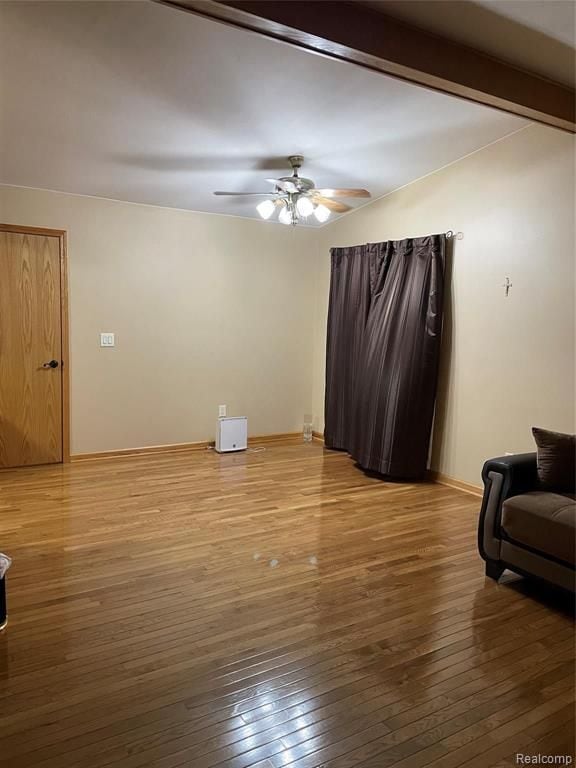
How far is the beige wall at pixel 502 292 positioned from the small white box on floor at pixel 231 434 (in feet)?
6.56

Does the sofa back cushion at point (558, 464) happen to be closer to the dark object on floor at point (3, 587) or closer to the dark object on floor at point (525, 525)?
the dark object on floor at point (525, 525)

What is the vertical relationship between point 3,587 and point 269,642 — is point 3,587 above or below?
above

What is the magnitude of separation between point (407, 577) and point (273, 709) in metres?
1.20

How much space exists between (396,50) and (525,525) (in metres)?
2.32

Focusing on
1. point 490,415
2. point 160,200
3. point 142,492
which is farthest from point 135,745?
point 160,200

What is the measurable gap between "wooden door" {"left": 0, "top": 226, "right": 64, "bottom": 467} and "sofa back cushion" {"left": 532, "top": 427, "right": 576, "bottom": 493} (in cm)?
400

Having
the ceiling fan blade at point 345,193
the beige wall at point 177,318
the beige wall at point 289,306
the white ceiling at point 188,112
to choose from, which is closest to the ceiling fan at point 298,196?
the ceiling fan blade at point 345,193

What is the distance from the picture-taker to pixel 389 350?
459 cm

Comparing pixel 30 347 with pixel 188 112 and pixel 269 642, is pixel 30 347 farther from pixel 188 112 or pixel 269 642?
pixel 269 642

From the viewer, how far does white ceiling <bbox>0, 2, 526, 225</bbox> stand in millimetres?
2365

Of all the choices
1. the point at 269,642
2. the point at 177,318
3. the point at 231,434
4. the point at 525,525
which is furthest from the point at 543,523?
the point at 177,318

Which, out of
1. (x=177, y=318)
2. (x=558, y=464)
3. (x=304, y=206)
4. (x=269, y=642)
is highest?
(x=304, y=206)

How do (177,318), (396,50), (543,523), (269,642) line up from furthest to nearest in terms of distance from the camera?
(177,318), (543,523), (396,50), (269,642)

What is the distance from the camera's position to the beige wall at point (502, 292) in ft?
11.4
